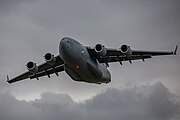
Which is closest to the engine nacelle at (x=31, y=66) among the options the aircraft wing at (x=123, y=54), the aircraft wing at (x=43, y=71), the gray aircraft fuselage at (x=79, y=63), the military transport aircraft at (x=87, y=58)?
the military transport aircraft at (x=87, y=58)

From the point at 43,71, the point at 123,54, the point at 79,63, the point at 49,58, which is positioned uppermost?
the point at 123,54

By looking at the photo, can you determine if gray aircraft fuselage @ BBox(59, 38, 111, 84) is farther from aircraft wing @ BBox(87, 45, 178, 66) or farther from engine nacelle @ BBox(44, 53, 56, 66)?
engine nacelle @ BBox(44, 53, 56, 66)

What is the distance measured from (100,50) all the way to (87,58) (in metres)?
1.25

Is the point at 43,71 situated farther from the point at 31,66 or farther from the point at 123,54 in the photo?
the point at 123,54

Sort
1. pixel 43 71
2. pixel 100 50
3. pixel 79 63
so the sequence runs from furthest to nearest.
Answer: pixel 43 71
pixel 100 50
pixel 79 63

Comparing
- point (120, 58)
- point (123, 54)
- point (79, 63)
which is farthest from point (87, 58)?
point (120, 58)

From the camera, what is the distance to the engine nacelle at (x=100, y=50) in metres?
30.4

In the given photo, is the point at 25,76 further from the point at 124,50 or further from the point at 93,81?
the point at 124,50

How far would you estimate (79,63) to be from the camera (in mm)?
29609

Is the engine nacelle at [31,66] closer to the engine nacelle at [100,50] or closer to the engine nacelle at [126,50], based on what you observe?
the engine nacelle at [100,50]

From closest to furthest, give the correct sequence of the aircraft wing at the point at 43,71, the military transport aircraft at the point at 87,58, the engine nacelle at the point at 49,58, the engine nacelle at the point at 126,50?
the military transport aircraft at the point at 87,58, the engine nacelle at the point at 126,50, the engine nacelle at the point at 49,58, the aircraft wing at the point at 43,71

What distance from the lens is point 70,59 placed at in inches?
1143

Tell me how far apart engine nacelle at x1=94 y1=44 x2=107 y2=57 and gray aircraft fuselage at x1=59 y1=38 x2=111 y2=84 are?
0.94 metres

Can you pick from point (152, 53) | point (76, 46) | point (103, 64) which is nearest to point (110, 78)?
point (103, 64)
